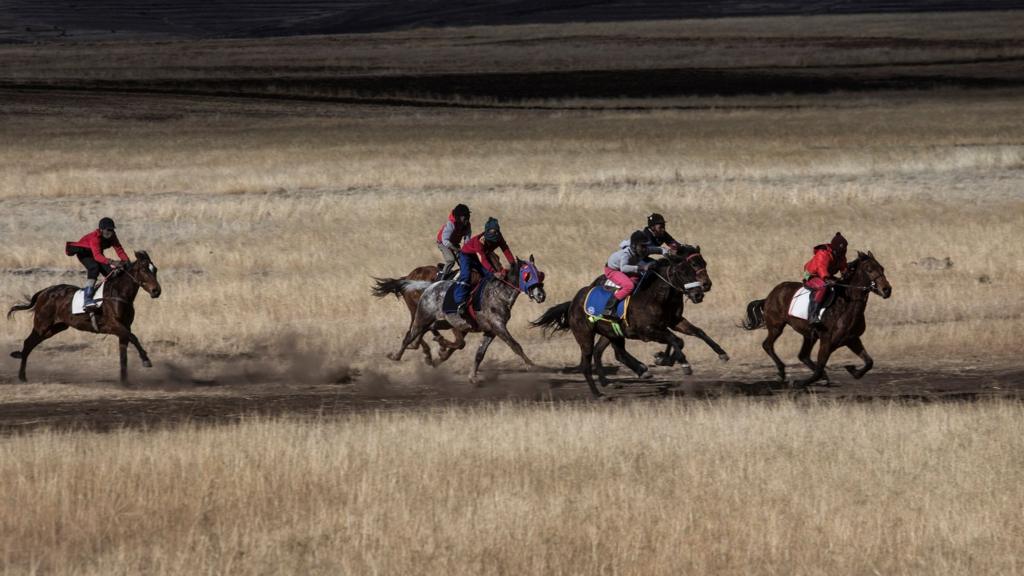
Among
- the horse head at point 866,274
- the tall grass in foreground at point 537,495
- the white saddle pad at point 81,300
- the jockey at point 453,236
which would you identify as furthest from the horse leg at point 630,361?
the white saddle pad at point 81,300

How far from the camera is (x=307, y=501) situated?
12.9 meters

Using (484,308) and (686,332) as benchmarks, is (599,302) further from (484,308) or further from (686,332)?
(484,308)

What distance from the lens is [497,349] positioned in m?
24.1

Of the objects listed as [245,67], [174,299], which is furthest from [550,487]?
[245,67]

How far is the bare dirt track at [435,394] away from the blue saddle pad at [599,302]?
1058 millimetres

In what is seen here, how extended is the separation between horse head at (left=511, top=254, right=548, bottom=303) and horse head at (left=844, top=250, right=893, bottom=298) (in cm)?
386

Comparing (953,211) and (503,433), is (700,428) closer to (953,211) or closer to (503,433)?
(503,433)

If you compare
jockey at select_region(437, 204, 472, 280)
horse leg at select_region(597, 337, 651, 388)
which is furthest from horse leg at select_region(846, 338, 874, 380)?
jockey at select_region(437, 204, 472, 280)

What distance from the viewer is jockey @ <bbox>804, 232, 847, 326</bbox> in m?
19.3

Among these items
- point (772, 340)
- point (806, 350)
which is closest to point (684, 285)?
point (806, 350)

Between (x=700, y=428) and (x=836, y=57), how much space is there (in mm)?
88753

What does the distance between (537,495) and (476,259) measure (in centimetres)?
848

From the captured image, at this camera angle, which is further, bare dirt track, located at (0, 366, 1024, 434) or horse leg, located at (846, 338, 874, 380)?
horse leg, located at (846, 338, 874, 380)

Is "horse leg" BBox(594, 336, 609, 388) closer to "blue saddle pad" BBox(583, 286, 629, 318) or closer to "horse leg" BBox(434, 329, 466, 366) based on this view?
"blue saddle pad" BBox(583, 286, 629, 318)
